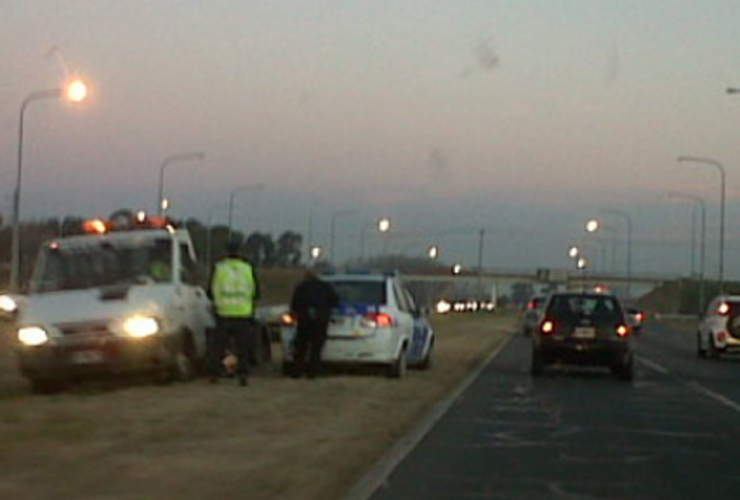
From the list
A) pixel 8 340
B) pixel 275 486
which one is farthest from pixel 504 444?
pixel 8 340

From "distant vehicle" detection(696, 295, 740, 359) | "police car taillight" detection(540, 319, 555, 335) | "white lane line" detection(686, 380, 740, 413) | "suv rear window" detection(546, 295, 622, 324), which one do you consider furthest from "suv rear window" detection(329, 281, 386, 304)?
"distant vehicle" detection(696, 295, 740, 359)

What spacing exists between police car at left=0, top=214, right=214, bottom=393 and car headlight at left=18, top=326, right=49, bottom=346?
13 millimetres

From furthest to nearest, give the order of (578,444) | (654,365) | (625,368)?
(654,365), (625,368), (578,444)

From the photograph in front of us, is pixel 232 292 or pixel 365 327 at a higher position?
pixel 232 292

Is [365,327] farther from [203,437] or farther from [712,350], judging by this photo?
[712,350]

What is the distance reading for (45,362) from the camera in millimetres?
20078

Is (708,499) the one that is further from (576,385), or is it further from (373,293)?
(576,385)

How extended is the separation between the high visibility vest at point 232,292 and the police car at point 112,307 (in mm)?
446

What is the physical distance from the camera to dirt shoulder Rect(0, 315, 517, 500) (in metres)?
11.8

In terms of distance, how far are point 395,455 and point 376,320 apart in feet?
29.1

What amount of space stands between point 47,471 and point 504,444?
6.01 metres

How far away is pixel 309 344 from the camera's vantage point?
77.4 ft

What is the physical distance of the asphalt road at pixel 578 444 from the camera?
521 inches

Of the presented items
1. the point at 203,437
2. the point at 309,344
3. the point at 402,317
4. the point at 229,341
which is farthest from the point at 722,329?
the point at 203,437
